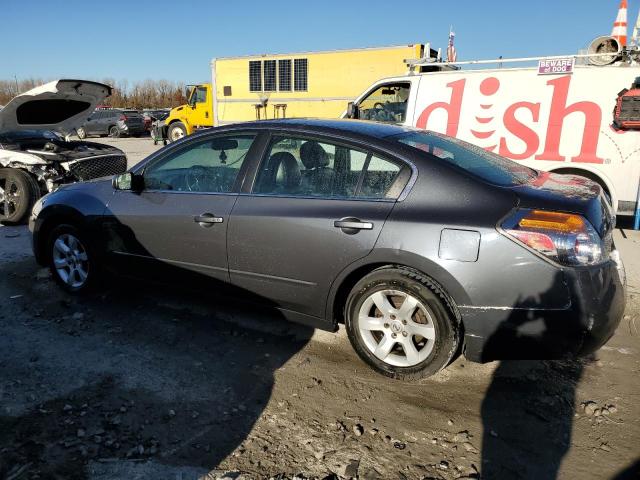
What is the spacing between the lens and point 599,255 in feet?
8.82

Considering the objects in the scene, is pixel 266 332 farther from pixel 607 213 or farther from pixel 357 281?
pixel 607 213

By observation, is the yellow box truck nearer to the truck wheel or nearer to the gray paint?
the truck wheel

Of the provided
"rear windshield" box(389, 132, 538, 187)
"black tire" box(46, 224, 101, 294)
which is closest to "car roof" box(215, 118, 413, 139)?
"rear windshield" box(389, 132, 538, 187)

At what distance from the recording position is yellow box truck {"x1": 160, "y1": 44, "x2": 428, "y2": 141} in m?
13.1

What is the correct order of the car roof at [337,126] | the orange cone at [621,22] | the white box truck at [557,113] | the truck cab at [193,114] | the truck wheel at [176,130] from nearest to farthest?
the car roof at [337,126] → the white box truck at [557,113] → the orange cone at [621,22] → the truck cab at [193,114] → the truck wheel at [176,130]

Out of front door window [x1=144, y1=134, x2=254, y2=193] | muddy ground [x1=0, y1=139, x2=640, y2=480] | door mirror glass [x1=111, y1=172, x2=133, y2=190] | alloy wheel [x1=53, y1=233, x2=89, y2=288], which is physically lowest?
muddy ground [x1=0, y1=139, x2=640, y2=480]

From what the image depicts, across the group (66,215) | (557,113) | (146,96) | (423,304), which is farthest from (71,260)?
(146,96)

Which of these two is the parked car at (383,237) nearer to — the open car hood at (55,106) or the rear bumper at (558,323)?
the rear bumper at (558,323)

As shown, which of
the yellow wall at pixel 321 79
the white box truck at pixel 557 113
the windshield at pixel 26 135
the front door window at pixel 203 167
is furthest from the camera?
the yellow wall at pixel 321 79

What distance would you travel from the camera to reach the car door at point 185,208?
3566 mm

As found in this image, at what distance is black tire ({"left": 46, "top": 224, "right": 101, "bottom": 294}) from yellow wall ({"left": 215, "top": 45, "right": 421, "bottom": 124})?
10311 mm

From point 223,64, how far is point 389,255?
14.1 m

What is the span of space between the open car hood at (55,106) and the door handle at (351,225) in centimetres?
573

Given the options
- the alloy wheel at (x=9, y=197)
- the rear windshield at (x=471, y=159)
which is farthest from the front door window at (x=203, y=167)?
the alloy wheel at (x=9, y=197)
